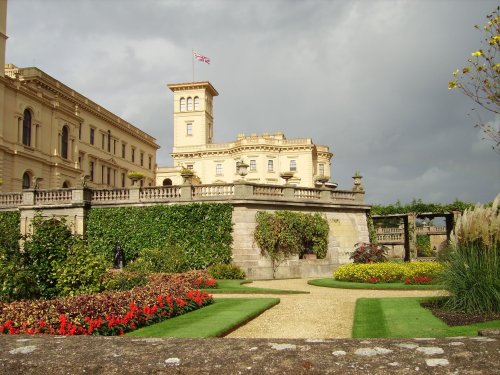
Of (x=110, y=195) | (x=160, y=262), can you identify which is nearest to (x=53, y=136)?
(x=110, y=195)

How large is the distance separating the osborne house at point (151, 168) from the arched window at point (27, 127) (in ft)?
0.34

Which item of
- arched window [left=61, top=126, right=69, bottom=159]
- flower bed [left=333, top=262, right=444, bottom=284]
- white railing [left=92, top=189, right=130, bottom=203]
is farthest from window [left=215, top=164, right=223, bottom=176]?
→ flower bed [left=333, top=262, right=444, bottom=284]

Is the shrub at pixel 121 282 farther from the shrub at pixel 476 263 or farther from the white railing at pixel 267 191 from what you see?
the white railing at pixel 267 191

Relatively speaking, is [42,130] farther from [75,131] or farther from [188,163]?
[188,163]

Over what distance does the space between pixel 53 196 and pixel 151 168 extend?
41.2m

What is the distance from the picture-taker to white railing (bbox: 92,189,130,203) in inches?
1113

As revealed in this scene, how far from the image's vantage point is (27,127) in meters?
42.8

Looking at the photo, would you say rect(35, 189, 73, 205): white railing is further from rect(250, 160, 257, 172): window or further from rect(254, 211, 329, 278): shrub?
rect(250, 160, 257, 172): window

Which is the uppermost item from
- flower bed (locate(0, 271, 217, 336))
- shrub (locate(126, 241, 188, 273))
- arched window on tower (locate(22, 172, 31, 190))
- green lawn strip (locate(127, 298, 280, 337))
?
arched window on tower (locate(22, 172, 31, 190))

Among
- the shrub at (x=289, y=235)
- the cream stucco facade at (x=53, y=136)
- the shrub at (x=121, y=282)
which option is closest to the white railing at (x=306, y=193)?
the shrub at (x=289, y=235)

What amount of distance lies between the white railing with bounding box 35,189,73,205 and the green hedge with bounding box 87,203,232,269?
5.68 feet

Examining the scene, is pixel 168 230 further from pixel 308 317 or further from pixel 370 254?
pixel 308 317

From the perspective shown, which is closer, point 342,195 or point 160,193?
point 160,193

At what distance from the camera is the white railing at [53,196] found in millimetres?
28531
